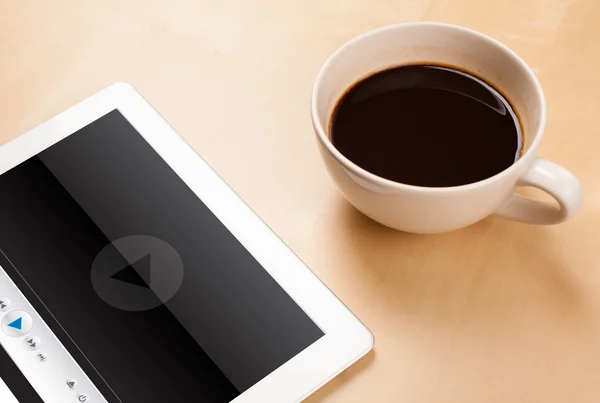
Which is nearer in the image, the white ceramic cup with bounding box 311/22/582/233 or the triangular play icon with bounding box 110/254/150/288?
the white ceramic cup with bounding box 311/22/582/233

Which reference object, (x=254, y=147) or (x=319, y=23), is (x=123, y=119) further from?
(x=319, y=23)

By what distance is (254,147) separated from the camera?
707mm

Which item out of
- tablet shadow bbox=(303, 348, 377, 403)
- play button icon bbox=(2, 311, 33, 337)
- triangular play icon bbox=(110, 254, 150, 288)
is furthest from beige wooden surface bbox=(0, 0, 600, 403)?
play button icon bbox=(2, 311, 33, 337)

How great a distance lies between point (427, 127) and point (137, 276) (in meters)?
0.29

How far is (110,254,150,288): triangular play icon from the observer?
2.04 ft

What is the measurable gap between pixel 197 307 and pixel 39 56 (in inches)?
15.3

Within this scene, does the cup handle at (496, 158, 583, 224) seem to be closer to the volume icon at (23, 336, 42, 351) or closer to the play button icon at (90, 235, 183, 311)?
the play button icon at (90, 235, 183, 311)

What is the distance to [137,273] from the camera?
0.63 m

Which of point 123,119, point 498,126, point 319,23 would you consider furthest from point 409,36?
point 123,119

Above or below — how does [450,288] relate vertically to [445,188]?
below

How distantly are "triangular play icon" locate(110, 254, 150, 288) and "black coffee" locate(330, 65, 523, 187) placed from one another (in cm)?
21

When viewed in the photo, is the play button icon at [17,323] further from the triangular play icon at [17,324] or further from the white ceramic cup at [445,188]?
the white ceramic cup at [445,188]

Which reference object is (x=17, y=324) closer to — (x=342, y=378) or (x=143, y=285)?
(x=143, y=285)

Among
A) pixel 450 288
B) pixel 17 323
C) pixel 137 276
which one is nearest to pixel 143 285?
pixel 137 276
